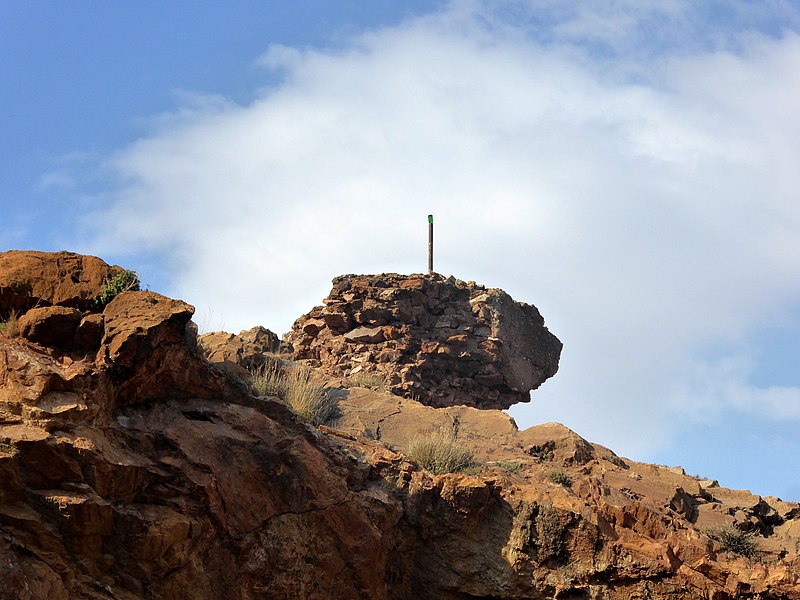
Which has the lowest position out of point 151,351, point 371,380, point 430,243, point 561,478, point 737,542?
point 737,542

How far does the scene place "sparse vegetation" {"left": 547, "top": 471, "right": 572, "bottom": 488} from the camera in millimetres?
13805

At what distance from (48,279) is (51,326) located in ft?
2.62

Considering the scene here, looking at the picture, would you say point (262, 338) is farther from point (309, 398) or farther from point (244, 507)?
point (244, 507)

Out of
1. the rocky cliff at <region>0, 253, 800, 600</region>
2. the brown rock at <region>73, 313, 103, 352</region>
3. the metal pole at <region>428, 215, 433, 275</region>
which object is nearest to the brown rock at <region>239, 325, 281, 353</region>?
the metal pole at <region>428, 215, 433, 275</region>

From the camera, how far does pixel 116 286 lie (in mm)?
11398

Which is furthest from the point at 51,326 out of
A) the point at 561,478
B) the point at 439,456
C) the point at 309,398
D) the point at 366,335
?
the point at 366,335

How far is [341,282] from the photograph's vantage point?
842 inches

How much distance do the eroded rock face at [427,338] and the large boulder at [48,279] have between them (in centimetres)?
869

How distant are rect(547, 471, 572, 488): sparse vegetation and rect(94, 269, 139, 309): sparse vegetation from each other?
5.75 m

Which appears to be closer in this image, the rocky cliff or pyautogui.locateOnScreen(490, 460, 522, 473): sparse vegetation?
the rocky cliff

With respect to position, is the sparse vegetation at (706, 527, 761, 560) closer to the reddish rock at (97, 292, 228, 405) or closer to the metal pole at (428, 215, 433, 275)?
the reddish rock at (97, 292, 228, 405)

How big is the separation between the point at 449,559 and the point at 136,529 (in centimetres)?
397

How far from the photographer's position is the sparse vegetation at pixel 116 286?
446 inches

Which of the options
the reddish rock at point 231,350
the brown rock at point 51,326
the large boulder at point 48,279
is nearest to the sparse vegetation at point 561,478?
the reddish rock at point 231,350
